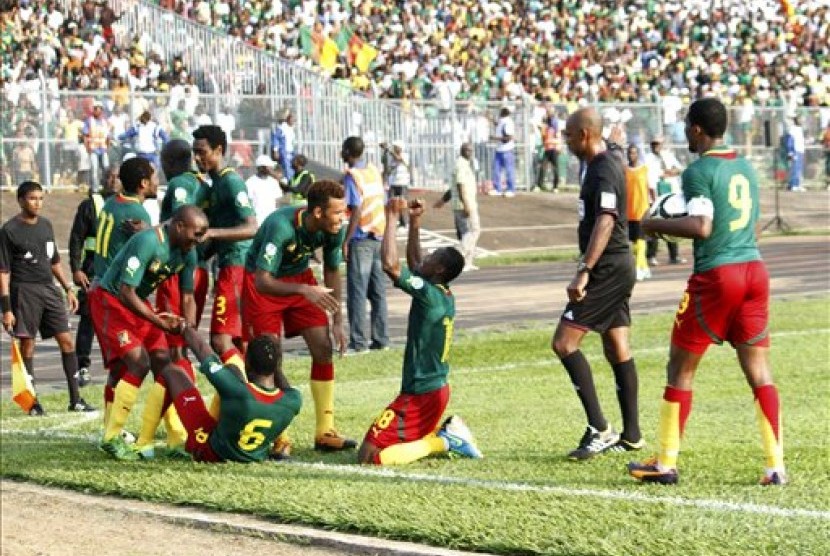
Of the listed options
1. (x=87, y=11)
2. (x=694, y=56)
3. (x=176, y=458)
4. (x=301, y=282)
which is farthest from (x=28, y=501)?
(x=694, y=56)

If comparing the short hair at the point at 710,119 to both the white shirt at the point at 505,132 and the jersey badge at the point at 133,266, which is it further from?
the white shirt at the point at 505,132

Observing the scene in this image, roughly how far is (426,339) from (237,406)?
4.27 feet

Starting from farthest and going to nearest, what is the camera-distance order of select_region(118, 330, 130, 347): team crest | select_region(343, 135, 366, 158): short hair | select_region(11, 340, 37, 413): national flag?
1. select_region(343, 135, 366, 158): short hair
2. select_region(11, 340, 37, 413): national flag
3. select_region(118, 330, 130, 347): team crest

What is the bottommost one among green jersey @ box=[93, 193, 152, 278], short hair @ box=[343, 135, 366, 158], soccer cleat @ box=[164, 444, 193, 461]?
soccer cleat @ box=[164, 444, 193, 461]

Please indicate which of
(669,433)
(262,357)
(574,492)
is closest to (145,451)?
(262,357)

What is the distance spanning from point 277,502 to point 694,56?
47.6 m

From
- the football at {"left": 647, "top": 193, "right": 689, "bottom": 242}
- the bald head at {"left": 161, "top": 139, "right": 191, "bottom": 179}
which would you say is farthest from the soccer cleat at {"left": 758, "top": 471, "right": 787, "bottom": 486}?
the bald head at {"left": 161, "top": 139, "right": 191, "bottom": 179}

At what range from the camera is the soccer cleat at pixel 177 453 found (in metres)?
12.2

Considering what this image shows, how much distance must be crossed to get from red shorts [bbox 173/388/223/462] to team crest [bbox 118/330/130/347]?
71 cm

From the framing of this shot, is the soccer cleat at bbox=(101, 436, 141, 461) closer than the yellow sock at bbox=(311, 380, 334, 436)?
Yes

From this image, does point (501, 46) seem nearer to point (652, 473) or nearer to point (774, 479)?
point (652, 473)

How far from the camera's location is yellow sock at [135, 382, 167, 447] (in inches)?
486

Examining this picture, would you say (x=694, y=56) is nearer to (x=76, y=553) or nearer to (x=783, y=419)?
(x=783, y=419)

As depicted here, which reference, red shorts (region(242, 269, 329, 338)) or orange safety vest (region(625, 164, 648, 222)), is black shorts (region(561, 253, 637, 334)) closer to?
red shorts (region(242, 269, 329, 338))
